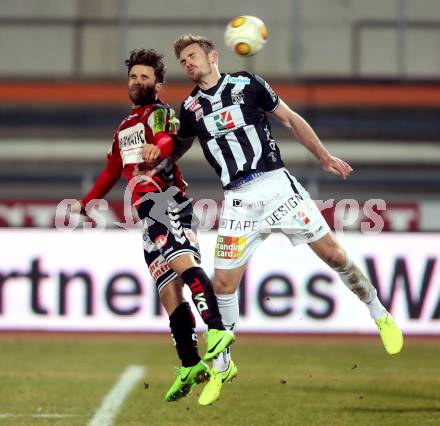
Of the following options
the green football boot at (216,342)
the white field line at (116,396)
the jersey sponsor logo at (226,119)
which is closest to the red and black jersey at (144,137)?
the jersey sponsor logo at (226,119)

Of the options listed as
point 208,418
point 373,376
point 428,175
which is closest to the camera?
point 208,418

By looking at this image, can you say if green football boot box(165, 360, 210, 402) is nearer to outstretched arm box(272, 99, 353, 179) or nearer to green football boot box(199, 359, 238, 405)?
green football boot box(199, 359, 238, 405)

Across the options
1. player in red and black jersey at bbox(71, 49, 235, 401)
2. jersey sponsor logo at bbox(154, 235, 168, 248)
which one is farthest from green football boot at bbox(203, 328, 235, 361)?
jersey sponsor logo at bbox(154, 235, 168, 248)

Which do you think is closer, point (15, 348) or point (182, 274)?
point (182, 274)

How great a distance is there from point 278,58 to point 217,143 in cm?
1380

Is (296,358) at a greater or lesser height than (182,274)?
lesser

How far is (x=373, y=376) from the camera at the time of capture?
410 inches

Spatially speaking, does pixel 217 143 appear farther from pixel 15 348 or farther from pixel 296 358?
pixel 15 348

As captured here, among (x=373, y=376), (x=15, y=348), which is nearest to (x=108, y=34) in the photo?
(x=15, y=348)

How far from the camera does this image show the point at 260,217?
292 inches

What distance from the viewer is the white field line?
25.6 feet

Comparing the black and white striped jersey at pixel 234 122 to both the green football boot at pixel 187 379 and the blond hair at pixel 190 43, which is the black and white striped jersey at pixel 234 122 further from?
the green football boot at pixel 187 379

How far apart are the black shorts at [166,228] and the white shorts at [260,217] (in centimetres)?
22

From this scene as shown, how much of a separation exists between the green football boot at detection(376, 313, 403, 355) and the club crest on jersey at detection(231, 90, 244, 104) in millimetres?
1790
